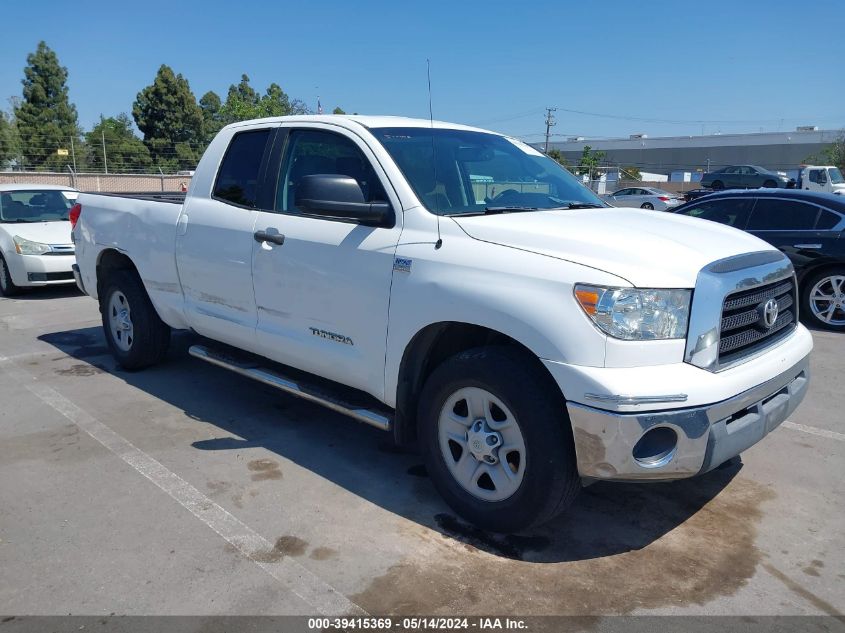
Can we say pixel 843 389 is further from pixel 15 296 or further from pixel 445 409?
pixel 15 296

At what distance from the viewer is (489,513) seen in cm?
338

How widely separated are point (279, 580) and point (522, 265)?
5.80 ft

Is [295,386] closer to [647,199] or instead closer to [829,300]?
[829,300]

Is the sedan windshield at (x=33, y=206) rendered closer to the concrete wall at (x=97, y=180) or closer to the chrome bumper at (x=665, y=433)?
the chrome bumper at (x=665, y=433)

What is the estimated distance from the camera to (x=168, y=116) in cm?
4544

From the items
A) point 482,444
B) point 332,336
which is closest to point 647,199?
point 332,336

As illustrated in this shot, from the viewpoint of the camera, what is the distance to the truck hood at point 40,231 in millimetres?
9734

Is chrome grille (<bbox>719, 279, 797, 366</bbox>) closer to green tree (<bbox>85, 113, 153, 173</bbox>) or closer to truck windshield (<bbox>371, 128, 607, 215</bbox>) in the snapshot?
truck windshield (<bbox>371, 128, 607, 215</bbox>)

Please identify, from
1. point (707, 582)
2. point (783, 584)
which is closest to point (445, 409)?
point (707, 582)

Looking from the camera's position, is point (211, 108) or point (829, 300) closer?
point (829, 300)

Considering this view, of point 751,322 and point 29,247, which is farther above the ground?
point 751,322

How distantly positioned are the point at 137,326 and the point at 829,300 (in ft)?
24.3

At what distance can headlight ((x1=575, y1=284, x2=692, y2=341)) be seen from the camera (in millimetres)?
2920

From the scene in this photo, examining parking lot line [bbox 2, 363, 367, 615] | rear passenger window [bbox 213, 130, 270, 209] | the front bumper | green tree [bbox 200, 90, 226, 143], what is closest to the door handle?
rear passenger window [bbox 213, 130, 270, 209]
